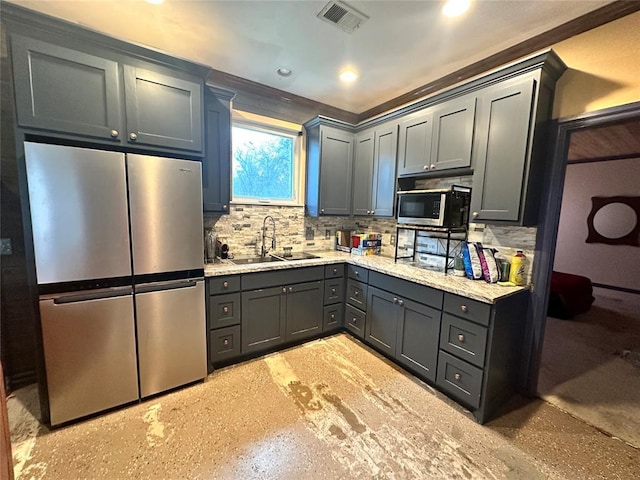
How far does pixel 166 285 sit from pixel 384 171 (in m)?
2.44

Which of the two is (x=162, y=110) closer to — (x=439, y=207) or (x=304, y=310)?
(x=304, y=310)

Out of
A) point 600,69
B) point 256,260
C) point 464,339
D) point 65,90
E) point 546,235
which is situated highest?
point 600,69

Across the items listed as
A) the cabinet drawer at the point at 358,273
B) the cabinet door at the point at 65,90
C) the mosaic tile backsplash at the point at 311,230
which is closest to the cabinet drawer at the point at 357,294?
the cabinet drawer at the point at 358,273

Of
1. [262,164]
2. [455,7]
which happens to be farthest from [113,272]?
[455,7]

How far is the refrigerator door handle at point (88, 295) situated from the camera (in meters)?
1.67

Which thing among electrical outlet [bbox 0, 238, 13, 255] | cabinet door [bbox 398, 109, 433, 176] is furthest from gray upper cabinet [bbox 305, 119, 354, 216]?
electrical outlet [bbox 0, 238, 13, 255]

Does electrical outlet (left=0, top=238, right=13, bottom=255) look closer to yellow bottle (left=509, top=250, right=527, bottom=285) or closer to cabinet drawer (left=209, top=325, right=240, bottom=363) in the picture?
cabinet drawer (left=209, top=325, right=240, bottom=363)

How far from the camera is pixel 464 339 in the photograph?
1.96 m

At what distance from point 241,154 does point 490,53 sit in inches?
100

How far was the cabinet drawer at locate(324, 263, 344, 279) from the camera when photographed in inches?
114

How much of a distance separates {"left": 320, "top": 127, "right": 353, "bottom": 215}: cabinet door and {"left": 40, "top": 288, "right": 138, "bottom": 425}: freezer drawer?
2.19 meters

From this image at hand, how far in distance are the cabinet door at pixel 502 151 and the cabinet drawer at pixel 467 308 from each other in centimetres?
70

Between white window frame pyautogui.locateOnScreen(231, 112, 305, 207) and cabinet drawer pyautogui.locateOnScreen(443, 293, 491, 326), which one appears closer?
cabinet drawer pyautogui.locateOnScreen(443, 293, 491, 326)

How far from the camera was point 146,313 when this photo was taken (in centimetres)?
196
